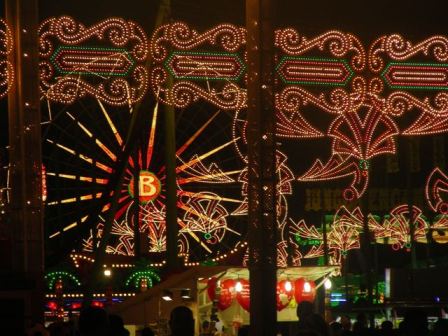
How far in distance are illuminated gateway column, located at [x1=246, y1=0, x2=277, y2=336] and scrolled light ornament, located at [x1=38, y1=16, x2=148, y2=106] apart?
15.7 ft

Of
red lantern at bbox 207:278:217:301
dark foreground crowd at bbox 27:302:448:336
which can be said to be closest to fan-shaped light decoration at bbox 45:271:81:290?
red lantern at bbox 207:278:217:301

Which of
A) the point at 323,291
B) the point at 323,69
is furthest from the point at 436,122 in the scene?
the point at 323,291

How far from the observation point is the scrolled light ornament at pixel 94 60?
15.9 meters

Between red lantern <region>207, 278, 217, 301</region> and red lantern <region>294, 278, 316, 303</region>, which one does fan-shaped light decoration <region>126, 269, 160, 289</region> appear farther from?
red lantern <region>207, 278, 217, 301</region>

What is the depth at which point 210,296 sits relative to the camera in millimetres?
22688

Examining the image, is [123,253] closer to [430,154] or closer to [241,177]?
[241,177]

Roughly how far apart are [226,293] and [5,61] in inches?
366

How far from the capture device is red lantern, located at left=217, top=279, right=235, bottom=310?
889 inches

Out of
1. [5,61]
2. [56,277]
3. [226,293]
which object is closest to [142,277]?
[56,277]

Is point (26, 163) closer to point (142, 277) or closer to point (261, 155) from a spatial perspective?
point (261, 155)

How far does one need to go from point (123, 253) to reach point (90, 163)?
3.84 metres

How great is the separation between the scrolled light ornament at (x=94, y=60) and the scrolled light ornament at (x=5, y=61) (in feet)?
2.22

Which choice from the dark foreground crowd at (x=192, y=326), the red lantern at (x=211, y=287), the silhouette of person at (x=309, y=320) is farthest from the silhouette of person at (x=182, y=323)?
the red lantern at (x=211, y=287)

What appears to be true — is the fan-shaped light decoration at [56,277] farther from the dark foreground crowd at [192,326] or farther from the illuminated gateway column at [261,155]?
the illuminated gateway column at [261,155]
